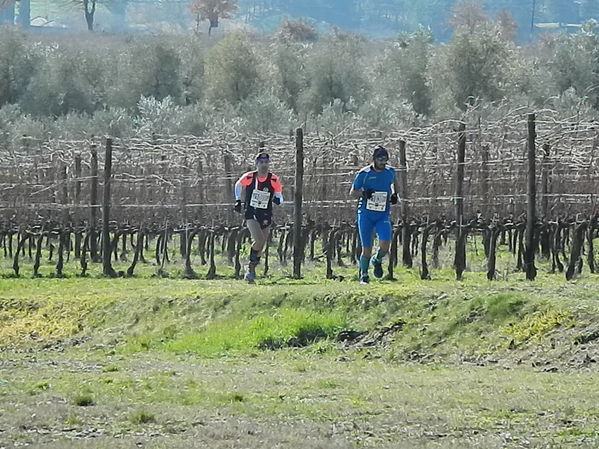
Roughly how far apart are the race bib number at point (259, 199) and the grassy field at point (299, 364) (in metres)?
1.27

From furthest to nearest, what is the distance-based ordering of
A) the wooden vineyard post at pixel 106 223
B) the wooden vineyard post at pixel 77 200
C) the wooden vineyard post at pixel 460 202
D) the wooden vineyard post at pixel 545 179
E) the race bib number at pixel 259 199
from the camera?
the wooden vineyard post at pixel 77 200 → the wooden vineyard post at pixel 106 223 → the wooden vineyard post at pixel 545 179 → the wooden vineyard post at pixel 460 202 → the race bib number at pixel 259 199

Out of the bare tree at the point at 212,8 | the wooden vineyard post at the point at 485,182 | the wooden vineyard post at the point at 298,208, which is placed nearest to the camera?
the wooden vineyard post at the point at 298,208

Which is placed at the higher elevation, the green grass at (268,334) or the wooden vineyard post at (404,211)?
the wooden vineyard post at (404,211)

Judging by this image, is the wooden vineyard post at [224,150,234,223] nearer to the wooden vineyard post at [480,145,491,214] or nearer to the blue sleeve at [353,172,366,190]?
the wooden vineyard post at [480,145,491,214]

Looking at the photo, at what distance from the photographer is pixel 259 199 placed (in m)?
21.7

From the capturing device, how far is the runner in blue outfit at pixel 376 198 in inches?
788

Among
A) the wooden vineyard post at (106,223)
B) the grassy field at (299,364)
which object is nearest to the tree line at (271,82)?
the wooden vineyard post at (106,223)

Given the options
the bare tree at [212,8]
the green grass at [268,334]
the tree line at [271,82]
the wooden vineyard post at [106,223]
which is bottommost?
the green grass at [268,334]

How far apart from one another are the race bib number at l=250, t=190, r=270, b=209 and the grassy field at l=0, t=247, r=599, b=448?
1273 mm

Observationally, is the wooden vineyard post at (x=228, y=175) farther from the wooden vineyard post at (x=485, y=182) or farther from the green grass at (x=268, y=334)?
the green grass at (x=268, y=334)

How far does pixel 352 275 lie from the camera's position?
25.2 meters

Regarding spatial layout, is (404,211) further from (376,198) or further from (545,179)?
(376,198)

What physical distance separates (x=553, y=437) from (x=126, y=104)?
65542 millimetres

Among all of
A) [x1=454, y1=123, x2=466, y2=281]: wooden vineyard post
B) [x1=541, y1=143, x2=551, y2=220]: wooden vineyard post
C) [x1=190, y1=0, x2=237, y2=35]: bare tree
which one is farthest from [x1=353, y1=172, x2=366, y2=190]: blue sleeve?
[x1=190, y1=0, x2=237, y2=35]: bare tree
